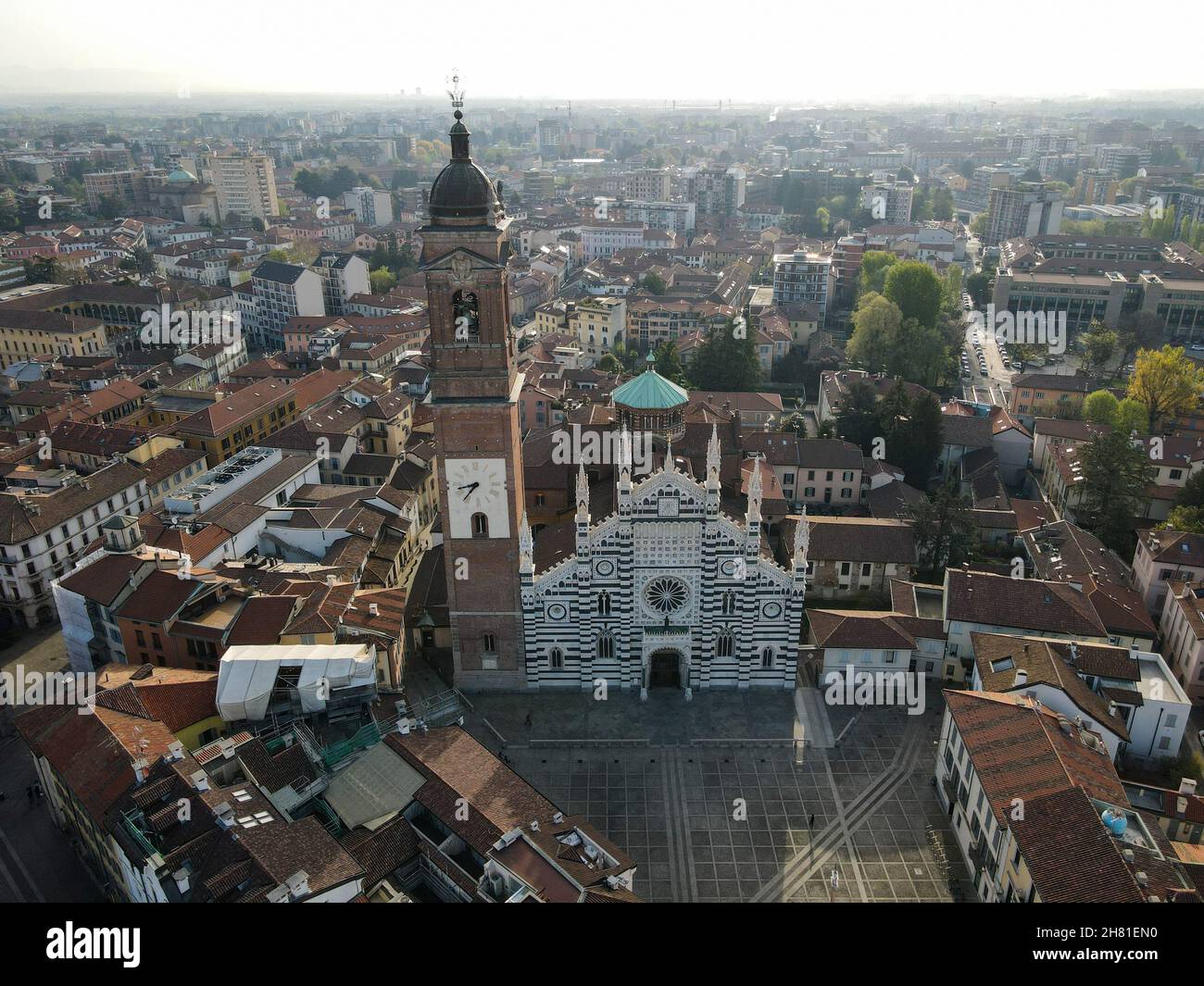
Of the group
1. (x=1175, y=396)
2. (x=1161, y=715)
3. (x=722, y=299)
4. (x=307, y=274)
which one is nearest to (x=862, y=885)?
(x=1161, y=715)

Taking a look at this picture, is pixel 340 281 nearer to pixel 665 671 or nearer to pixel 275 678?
pixel 665 671

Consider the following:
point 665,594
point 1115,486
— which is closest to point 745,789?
point 665,594

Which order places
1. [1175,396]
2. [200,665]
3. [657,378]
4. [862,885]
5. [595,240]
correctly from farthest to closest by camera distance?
[595,240] < [1175,396] < [657,378] < [200,665] < [862,885]

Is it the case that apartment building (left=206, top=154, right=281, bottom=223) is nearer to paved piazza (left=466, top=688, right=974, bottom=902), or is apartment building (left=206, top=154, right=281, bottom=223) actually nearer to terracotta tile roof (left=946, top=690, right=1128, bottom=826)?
paved piazza (left=466, top=688, right=974, bottom=902)

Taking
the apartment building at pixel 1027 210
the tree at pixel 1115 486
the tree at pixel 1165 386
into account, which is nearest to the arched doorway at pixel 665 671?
the tree at pixel 1115 486

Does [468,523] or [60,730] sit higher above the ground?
[468,523]

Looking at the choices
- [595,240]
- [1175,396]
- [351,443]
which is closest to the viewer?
[351,443]

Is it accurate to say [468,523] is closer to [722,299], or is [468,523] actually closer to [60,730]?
[60,730]
